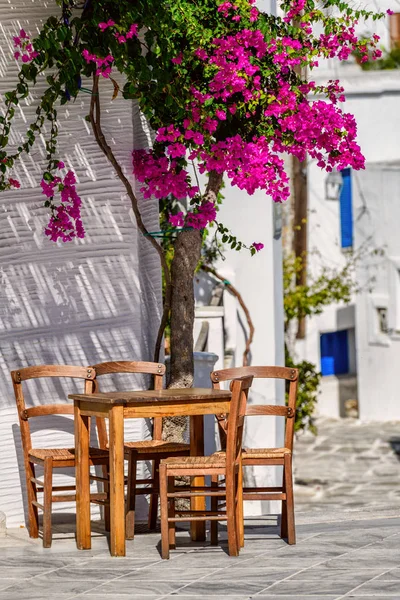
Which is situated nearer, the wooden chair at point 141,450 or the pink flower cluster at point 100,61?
the pink flower cluster at point 100,61

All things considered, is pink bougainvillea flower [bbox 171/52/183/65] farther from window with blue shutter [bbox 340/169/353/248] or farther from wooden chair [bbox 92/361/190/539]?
window with blue shutter [bbox 340/169/353/248]

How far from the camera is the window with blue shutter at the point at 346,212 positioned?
25.3 m

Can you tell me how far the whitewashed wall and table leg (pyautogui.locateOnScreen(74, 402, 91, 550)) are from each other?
1.15 meters

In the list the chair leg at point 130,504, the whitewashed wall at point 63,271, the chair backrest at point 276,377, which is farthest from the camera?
the whitewashed wall at point 63,271

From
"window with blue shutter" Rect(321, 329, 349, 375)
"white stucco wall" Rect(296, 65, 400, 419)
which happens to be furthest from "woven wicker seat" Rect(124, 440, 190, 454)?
"window with blue shutter" Rect(321, 329, 349, 375)

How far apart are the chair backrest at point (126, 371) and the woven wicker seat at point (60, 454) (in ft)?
0.89

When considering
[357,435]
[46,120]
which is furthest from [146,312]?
[357,435]

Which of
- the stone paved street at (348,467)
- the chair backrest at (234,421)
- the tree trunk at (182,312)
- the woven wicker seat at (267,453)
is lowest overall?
the stone paved street at (348,467)

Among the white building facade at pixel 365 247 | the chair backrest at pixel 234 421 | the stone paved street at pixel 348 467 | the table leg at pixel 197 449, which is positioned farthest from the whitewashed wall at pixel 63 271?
the white building facade at pixel 365 247

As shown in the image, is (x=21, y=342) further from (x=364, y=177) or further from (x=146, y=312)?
(x=364, y=177)

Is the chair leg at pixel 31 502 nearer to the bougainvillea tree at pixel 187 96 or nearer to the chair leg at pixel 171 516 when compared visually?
the chair leg at pixel 171 516

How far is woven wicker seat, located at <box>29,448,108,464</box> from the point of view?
22.1ft

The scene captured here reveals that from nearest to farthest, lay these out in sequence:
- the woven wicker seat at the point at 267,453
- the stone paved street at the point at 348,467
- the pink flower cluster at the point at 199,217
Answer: the woven wicker seat at the point at 267,453 < the pink flower cluster at the point at 199,217 < the stone paved street at the point at 348,467

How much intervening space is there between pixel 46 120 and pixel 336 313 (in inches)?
750
